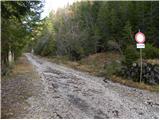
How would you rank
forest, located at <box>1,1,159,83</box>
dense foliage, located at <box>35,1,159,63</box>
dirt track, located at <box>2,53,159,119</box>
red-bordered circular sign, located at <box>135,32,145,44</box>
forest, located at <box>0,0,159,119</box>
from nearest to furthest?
dirt track, located at <box>2,53,159,119</box>, forest, located at <box>0,0,159,119</box>, red-bordered circular sign, located at <box>135,32,145,44</box>, forest, located at <box>1,1,159,83</box>, dense foliage, located at <box>35,1,159,63</box>

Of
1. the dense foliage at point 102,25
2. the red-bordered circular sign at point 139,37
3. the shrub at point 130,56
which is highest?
the dense foliage at point 102,25

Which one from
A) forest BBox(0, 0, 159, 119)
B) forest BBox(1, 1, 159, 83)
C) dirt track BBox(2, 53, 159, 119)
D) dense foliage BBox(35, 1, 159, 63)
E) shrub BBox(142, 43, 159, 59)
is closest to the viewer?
dirt track BBox(2, 53, 159, 119)

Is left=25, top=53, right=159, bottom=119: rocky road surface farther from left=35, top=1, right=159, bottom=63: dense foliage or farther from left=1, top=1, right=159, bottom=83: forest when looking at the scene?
left=35, top=1, right=159, bottom=63: dense foliage

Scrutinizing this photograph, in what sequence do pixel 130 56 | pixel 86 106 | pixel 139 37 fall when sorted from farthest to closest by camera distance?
pixel 130 56, pixel 139 37, pixel 86 106

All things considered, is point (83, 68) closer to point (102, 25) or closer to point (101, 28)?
point (101, 28)

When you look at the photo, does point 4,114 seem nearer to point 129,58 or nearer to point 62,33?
point 129,58

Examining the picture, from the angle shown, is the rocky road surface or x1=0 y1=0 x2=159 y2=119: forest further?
x1=0 y1=0 x2=159 y2=119: forest

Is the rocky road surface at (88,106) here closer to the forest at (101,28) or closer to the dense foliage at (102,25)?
the forest at (101,28)

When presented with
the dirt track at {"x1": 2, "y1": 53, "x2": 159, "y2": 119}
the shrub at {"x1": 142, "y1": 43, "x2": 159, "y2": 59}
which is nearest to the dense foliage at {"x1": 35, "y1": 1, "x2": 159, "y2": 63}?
the shrub at {"x1": 142, "y1": 43, "x2": 159, "y2": 59}

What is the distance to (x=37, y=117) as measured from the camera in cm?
676

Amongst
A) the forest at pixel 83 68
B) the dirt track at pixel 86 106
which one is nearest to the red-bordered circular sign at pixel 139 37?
the forest at pixel 83 68

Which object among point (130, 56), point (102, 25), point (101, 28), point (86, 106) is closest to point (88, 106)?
point (86, 106)

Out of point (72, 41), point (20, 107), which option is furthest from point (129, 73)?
point (72, 41)

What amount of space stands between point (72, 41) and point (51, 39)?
12285 mm
